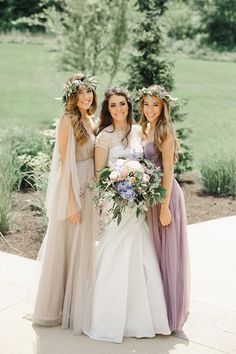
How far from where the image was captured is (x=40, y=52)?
30953 mm

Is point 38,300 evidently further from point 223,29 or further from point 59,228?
point 223,29

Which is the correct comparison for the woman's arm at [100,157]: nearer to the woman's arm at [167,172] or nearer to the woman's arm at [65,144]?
the woman's arm at [65,144]

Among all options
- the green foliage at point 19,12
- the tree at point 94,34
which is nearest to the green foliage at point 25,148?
the tree at point 94,34

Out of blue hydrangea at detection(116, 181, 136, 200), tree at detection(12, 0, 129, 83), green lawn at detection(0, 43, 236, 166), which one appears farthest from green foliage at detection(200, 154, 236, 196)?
tree at detection(12, 0, 129, 83)

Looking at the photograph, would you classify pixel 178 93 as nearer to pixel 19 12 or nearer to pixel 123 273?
pixel 19 12

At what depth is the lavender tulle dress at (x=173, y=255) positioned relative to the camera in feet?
14.4

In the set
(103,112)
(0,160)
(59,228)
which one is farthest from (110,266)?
(0,160)

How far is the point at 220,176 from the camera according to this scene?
8.97m

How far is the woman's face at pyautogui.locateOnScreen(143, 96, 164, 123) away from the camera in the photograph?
4289mm

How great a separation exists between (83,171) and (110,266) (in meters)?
0.78

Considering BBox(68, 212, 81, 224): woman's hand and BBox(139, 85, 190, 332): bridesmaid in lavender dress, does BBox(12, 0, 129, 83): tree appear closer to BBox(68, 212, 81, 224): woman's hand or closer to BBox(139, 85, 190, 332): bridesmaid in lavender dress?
BBox(139, 85, 190, 332): bridesmaid in lavender dress

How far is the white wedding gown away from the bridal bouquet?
18 centimetres
